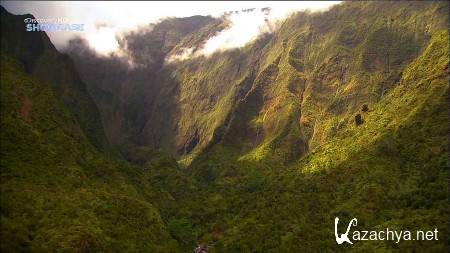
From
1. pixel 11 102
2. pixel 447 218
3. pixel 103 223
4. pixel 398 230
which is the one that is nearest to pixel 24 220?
pixel 103 223

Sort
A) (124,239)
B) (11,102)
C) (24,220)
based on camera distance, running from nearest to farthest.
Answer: (24,220), (124,239), (11,102)

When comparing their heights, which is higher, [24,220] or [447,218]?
[447,218]

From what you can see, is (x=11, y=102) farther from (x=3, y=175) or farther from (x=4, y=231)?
(x=4, y=231)

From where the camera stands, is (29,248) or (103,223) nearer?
(29,248)

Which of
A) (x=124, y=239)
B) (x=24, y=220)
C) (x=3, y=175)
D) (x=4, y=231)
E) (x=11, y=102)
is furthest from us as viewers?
(x=11, y=102)

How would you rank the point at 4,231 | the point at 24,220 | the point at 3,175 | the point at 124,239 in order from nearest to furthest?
the point at 4,231 < the point at 24,220 < the point at 3,175 < the point at 124,239

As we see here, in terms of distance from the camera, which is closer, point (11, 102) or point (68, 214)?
point (68, 214)

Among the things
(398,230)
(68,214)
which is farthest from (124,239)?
(398,230)

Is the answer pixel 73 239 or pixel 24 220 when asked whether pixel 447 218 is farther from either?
pixel 24 220


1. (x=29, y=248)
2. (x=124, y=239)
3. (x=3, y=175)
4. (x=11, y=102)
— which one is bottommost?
(x=29, y=248)

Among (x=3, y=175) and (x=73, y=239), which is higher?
(x=3, y=175)
